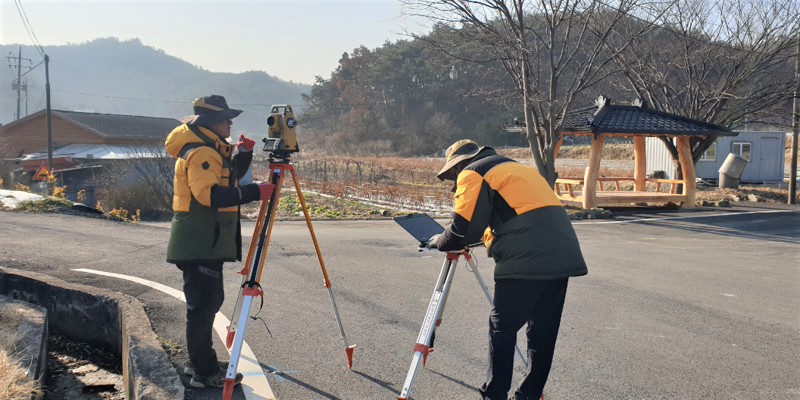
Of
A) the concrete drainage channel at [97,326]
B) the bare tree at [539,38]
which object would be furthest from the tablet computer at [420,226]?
the bare tree at [539,38]

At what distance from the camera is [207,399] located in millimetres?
3480

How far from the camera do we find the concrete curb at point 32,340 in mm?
3541

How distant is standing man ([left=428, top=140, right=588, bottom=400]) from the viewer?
308 cm

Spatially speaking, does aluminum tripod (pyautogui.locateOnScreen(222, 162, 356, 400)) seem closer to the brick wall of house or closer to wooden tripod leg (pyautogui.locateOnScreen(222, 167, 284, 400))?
wooden tripod leg (pyautogui.locateOnScreen(222, 167, 284, 400))

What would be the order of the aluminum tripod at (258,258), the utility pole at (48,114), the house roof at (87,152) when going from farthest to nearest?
1. the house roof at (87,152)
2. the utility pole at (48,114)
3. the aluminum tripod at (258,258)

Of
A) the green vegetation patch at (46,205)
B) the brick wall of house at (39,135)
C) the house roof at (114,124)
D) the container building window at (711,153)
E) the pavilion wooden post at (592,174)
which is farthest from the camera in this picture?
the brick wall of house at (39,135)

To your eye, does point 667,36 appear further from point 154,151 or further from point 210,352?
point 210,352

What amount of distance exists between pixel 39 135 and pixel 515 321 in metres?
51.0

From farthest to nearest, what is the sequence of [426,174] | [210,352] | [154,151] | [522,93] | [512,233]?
1. [426,174]
2. [154,151]
3. [522,93]
4. [210,352]
5. [512,233]

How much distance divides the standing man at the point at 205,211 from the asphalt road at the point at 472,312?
36 cm

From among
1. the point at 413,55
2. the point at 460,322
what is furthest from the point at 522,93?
the point at 413,55

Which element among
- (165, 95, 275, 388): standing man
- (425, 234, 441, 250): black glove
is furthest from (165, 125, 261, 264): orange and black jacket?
(425, 234, 441, 250): black glove

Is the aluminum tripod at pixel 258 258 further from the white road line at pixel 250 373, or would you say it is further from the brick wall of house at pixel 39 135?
the brick wall of house at pixel 39 135

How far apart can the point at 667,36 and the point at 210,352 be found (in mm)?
21498
